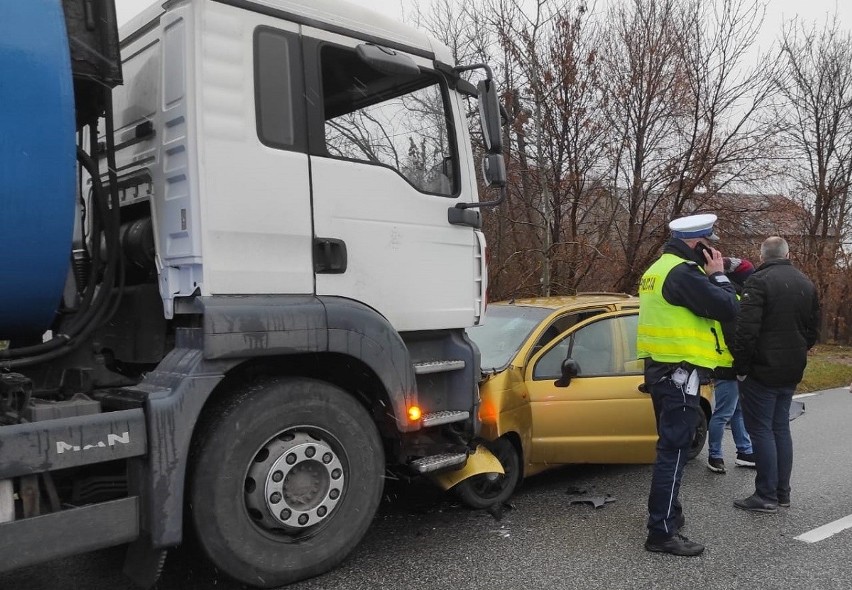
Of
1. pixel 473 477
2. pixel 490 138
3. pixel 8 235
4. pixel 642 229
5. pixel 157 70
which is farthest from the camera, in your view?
pixel 642 229

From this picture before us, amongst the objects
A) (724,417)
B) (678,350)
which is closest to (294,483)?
(678,350)

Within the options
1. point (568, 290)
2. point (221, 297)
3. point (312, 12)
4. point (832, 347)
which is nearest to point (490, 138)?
point (312, 12)

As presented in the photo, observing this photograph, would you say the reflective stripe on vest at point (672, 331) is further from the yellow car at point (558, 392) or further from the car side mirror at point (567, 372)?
the yellow car at point (558, 392)

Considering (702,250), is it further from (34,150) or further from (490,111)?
(34,150)

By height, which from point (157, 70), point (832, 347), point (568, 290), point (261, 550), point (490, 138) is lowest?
point (832, 347)

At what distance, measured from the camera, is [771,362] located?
503 centimetres

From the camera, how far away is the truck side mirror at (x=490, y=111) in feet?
13.4

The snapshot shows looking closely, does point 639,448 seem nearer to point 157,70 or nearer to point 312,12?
point 312,12

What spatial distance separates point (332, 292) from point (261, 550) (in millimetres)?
1305

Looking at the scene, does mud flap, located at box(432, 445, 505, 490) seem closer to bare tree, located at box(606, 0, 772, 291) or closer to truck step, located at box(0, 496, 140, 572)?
truck step, located at box(0, 496, 140, 572)

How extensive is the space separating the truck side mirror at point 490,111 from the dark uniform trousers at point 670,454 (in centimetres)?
178

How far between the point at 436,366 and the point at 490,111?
4.93 ft

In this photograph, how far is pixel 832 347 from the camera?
78.6ft

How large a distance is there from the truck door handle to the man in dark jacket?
9.94 ft
